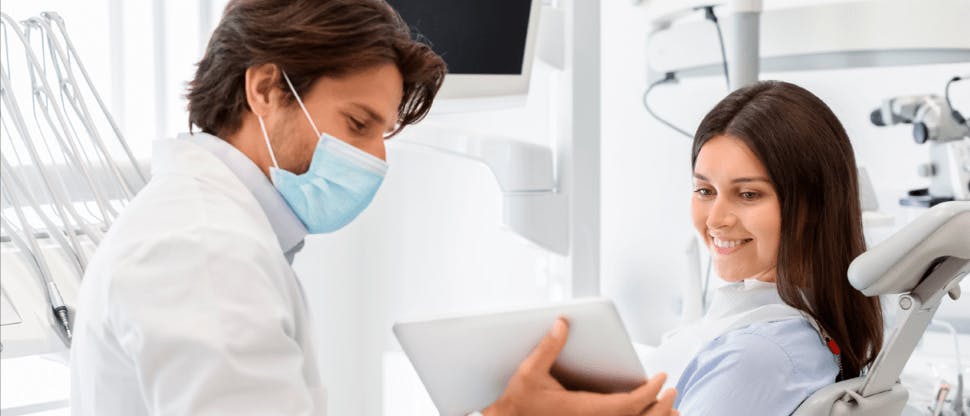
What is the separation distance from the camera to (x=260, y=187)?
1.09 m

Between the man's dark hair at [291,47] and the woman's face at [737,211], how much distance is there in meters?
0.50

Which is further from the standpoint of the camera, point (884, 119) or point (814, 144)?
point (884, 119)

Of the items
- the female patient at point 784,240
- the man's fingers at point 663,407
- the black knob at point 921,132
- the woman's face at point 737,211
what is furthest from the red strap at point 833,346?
the black knob at point 921,132

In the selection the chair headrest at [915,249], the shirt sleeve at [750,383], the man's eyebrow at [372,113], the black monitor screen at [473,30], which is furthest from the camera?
the black monitor screen at [473,30]

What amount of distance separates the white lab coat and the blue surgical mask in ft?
0.52

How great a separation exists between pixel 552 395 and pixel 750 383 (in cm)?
34

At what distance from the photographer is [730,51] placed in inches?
70.6

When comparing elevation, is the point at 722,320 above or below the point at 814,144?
below

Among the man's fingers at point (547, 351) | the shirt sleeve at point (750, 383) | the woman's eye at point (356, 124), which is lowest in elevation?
the shirt sleeve at point (750, 383)

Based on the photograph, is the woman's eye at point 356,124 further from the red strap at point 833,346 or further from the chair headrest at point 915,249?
the red strap at point 833,346

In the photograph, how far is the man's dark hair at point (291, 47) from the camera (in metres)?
1.06

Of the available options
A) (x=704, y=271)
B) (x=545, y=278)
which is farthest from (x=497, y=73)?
(x=704, y=271)

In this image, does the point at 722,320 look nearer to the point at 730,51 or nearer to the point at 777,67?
the point at 730,51

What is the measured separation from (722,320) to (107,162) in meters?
0.97
